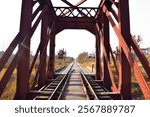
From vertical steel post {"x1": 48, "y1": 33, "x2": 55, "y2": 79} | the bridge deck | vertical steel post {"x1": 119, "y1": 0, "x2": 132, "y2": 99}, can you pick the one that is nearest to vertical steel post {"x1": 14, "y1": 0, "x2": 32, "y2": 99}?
the bridge deck

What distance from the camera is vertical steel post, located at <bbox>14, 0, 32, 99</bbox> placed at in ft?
20.5

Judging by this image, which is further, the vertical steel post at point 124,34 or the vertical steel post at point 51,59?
the vertical steel post at point 51,59

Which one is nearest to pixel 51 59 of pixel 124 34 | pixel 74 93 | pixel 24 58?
pixel 74 93

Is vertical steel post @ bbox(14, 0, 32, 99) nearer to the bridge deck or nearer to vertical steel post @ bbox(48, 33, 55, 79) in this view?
the bridge deck

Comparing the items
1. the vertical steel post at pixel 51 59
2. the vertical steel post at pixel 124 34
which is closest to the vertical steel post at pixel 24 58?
the vertical steel post at pixel 124 34

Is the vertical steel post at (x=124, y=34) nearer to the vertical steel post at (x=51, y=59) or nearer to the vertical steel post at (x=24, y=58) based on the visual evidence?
the vertical steel post at (x=24, y=58)

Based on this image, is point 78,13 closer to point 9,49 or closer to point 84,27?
point 84,27

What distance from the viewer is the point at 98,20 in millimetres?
12047

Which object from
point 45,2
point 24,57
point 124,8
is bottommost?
point 24,57

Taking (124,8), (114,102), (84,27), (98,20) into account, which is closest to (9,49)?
(114,102)

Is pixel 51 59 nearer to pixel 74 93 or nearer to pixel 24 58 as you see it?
pixel 74 93

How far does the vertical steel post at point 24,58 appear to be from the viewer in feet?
20.5

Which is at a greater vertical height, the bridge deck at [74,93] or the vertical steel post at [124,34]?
the vertical steel post at [124,34]

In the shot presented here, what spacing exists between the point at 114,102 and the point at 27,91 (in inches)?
133
